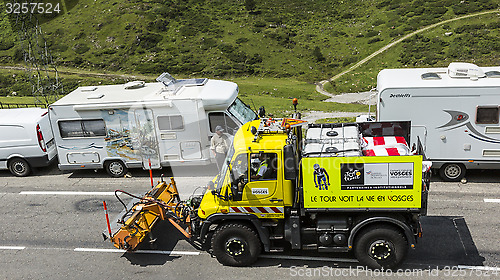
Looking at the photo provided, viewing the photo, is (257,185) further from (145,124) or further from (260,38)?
(260,38)

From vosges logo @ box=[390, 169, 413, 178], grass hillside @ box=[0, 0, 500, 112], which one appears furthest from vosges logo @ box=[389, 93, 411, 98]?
grass hillside @ box=[0, 0, 500, 112]

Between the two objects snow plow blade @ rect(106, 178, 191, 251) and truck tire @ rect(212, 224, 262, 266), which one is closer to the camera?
truck tire @ rect(212, 224, 262, 266)

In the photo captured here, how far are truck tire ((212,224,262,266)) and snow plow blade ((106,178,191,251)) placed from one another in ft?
2.78

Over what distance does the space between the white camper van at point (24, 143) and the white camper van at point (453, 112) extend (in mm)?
12278

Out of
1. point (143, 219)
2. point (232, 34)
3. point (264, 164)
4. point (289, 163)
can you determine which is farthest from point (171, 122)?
point (232, 34)

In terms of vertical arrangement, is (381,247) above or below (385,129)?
below

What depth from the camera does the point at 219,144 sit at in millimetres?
13875

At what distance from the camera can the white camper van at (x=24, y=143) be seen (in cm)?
1617

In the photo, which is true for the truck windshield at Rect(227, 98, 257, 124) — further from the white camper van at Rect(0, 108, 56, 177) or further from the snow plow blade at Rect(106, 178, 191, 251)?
the white camper van at Rect(0, 108, 56, 177)

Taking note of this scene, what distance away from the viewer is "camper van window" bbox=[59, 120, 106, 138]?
1545cm

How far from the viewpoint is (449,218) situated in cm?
1173

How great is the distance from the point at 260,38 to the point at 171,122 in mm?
51015

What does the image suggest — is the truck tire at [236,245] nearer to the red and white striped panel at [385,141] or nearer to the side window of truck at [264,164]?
the side window of truck at [264,164]

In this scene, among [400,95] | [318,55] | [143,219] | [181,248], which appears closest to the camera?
[143,219]
